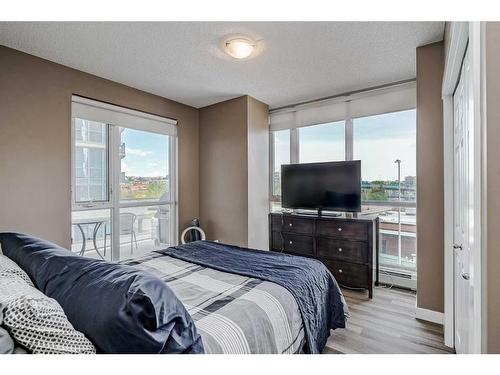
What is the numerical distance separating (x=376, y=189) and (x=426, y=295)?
1.39 meters

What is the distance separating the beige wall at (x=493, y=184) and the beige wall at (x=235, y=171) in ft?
9.74

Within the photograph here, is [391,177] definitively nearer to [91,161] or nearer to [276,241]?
[276,241]

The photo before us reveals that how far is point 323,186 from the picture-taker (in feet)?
10.8

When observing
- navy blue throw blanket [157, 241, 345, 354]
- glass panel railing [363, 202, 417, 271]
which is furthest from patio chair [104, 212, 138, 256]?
glass panel railing [363, 202, 417, 271]

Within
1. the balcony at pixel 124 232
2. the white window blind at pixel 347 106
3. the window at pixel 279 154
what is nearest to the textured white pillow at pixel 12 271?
the balcony at pixel 124 232

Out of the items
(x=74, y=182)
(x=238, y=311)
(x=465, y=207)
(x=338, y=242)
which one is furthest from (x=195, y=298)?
(x=74, y=182)

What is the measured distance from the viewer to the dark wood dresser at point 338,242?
9.42ft

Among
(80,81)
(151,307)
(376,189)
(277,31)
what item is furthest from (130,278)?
(376,189)

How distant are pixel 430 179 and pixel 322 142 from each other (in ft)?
5.46

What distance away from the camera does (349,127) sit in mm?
3453

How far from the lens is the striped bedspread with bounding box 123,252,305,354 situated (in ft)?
3.66

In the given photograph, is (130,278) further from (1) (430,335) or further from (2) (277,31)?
(1) (430,335)

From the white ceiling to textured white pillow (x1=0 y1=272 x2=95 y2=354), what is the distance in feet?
6.63

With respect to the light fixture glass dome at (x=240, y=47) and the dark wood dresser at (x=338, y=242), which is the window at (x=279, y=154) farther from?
the light fixture glass dome at (x=240, y=47)
